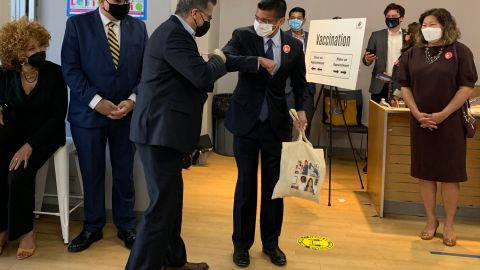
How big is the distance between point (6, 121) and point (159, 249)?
137 centimetres

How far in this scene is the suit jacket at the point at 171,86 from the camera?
6.93 ft

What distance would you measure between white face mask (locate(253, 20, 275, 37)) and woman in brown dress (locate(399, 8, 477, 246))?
118cm

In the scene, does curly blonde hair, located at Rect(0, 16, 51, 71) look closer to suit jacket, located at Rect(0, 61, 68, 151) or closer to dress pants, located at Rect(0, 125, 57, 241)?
suit jacket, located at Rect(0, 61, 68, 151)

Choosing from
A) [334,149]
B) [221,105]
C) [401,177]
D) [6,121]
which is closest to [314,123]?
[334,149]

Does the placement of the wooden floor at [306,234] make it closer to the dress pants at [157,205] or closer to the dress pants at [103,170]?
the dress pants at [103,170]

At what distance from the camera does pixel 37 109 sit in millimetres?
2988

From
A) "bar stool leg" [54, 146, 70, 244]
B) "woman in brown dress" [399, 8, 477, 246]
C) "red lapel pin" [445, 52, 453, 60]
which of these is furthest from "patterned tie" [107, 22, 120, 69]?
"red lapel pin" [445, 52, 453, 60]

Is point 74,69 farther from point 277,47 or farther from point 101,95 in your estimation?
point 277,47

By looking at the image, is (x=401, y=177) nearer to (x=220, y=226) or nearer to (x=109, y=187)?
(x=220, y=226)

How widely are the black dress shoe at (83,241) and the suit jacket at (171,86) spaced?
1.13 metres

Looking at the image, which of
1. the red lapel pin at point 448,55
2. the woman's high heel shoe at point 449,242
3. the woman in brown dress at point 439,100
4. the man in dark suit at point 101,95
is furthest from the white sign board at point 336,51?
the man in dark suit at point 101,95

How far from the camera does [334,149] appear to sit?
6.22m

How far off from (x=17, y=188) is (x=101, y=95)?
0.73 m

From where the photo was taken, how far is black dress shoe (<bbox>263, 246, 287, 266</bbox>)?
2871 millimetres
